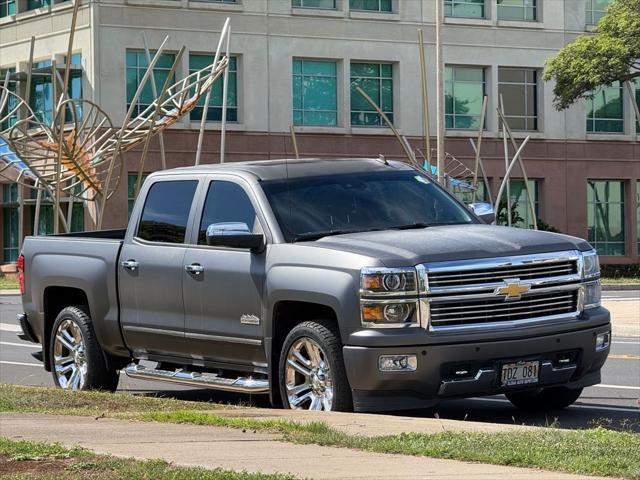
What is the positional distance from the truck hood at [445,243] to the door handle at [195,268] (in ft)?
4.27

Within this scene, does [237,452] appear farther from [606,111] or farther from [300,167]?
[606,111]

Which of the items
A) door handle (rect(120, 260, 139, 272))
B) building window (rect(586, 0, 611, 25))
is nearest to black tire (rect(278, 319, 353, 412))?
door handle (rect(120, 260, 139, 272))

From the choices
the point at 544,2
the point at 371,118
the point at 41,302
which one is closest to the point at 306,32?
the point at 371,118

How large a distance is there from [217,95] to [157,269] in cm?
4205

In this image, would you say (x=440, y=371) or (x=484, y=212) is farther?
(x=484, y=212)

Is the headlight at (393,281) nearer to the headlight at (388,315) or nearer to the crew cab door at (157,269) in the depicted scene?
the headlight at (388,315)

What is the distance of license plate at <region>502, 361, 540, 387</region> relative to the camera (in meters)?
11.4

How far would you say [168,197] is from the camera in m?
13.7

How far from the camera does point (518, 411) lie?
13.0 meters

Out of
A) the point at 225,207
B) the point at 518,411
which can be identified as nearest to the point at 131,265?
the point at 225,207

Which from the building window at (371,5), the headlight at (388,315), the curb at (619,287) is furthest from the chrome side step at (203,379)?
the building window at (371,5)

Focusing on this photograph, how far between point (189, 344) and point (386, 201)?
210 centimetres

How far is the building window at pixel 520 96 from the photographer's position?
60.6 meters

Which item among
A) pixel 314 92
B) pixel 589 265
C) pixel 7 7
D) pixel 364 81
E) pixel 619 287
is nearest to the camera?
pixel 589 265
